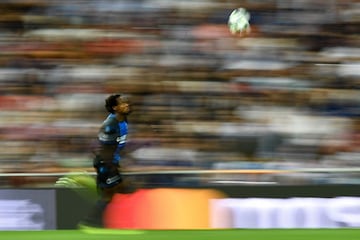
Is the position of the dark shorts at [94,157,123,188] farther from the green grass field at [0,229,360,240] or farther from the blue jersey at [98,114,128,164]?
the green grass field at [0,229,360,240]

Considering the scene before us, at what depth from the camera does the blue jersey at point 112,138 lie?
7.82m

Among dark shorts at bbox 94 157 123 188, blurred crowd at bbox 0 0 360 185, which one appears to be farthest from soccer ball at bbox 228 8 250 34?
dark shorts at bbox 94 157 123 188

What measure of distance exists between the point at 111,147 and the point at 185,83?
91.3 inches

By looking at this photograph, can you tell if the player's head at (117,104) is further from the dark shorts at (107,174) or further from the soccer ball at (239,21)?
the soccer ball at (239,21)

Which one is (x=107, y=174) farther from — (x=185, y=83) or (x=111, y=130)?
(x=185, y=83)

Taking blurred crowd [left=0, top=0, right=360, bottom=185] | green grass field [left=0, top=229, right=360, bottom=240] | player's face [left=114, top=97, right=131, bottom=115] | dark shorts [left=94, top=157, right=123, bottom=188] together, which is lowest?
green grass field [left=0, top=229, right=360, bottom=240]

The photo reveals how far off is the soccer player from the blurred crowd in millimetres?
1302

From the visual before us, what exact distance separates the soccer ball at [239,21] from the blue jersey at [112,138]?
9.36 ft

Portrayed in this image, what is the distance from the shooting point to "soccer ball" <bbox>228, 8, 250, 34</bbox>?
10.1 meters

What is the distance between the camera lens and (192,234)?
26.3ft

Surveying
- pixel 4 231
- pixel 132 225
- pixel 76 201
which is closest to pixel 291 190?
pixel 132 225

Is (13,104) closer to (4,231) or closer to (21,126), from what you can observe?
(21,126)

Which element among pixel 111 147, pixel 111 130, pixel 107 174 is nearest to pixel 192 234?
pixel 107 174

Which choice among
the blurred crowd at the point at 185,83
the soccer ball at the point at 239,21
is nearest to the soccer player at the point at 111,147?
the blurred crowd at the point at 185,83
